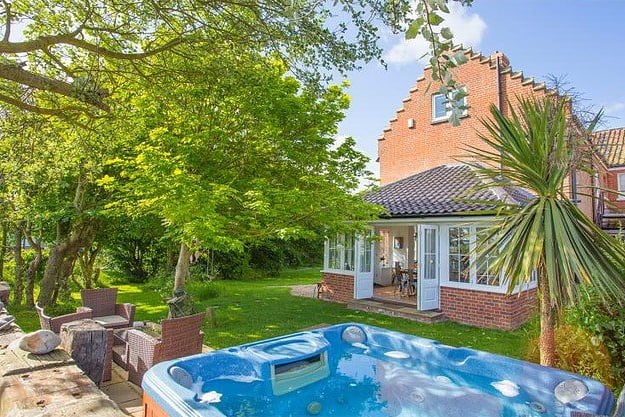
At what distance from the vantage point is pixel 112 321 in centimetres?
867

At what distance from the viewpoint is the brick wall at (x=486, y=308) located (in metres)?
10.9

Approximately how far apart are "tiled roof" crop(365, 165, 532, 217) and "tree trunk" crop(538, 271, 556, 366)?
488cm

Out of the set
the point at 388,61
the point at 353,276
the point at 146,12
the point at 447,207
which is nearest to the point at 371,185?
the point at 447,207

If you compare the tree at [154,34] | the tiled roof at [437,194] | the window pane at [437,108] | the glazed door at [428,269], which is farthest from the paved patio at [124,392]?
the window pane at [437,108]

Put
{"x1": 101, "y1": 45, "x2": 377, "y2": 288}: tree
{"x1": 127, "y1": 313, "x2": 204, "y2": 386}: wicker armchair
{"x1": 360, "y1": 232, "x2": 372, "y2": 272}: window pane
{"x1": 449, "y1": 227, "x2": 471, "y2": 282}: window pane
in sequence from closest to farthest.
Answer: {"x1": 127, "y1": 313, "x2": 204, "y2": 386}: wicker armchair < {"x1": 101, "y1": 45, "x2": 377, "y2": 288}: tree < {"x1": 449, "y1": 227, "x2": 471, "y2": 282}: window pane < {"x1": 360, "y1": 232, "x2": 372, "y2": 272}: window pane

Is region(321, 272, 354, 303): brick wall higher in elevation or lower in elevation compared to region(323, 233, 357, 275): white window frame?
lower

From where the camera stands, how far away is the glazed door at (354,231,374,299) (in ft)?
47.0

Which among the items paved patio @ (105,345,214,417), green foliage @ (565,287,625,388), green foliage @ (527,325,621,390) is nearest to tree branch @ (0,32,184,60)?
paved patio @ (105,345,214,417)

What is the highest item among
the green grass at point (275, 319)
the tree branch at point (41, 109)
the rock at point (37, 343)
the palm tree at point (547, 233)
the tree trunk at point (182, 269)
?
the tree branch at point (41, 109)

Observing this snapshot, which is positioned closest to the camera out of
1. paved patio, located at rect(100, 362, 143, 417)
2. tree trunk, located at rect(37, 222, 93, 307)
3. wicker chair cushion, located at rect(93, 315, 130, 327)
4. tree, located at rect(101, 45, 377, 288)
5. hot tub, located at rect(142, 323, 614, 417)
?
hot tub, located at rect(142, 323, 614, 417)

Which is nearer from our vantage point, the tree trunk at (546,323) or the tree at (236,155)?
the tree trunk at (546,323)

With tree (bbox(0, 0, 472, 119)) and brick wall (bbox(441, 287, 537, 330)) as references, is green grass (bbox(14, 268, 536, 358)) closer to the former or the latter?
brick wall (bbox(441, 287, 537, 330))

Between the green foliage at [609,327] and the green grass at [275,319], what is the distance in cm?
205

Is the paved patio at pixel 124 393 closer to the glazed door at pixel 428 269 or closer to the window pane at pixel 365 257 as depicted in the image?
the glazed door at pixel 428 269
